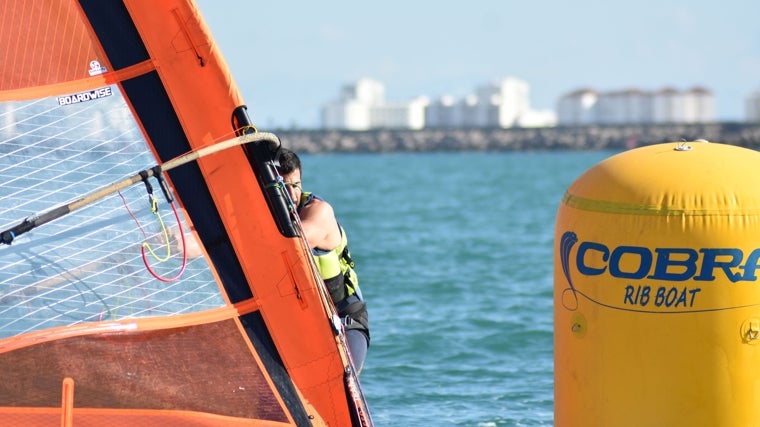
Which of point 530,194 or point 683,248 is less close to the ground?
point 683,248

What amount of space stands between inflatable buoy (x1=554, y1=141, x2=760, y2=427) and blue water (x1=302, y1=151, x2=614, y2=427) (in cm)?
224

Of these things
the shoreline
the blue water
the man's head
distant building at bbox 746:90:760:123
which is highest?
the man's head

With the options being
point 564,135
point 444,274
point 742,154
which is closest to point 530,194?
point 444,274

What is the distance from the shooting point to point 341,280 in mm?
6016

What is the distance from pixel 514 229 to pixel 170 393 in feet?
57.8

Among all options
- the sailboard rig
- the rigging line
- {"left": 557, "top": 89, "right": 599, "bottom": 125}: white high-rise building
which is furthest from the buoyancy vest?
{"left": 557, "top": 89, "right": 599, "bottom": 125}: white high-rise building

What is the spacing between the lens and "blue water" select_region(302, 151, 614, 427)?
7.80 m

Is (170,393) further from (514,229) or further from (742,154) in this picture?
(514,229)

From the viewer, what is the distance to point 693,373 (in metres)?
4.91

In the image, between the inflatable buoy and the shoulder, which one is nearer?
the inflatable buoy

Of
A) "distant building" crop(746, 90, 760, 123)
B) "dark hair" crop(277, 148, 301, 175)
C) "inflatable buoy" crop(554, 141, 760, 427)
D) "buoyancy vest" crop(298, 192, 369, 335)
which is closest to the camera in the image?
"inflatable buoy" crop(554, 141, 760, 427)

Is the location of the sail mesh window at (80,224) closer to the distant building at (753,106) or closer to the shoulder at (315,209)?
the shoulder at (315,209)

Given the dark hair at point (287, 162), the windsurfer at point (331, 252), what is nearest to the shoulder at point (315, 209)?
the windsurfer at point (331, 252)

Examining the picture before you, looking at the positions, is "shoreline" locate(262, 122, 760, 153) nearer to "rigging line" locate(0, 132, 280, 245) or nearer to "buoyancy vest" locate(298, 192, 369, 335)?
"buoyancy vest" locate(298, 192, 369, 335)
